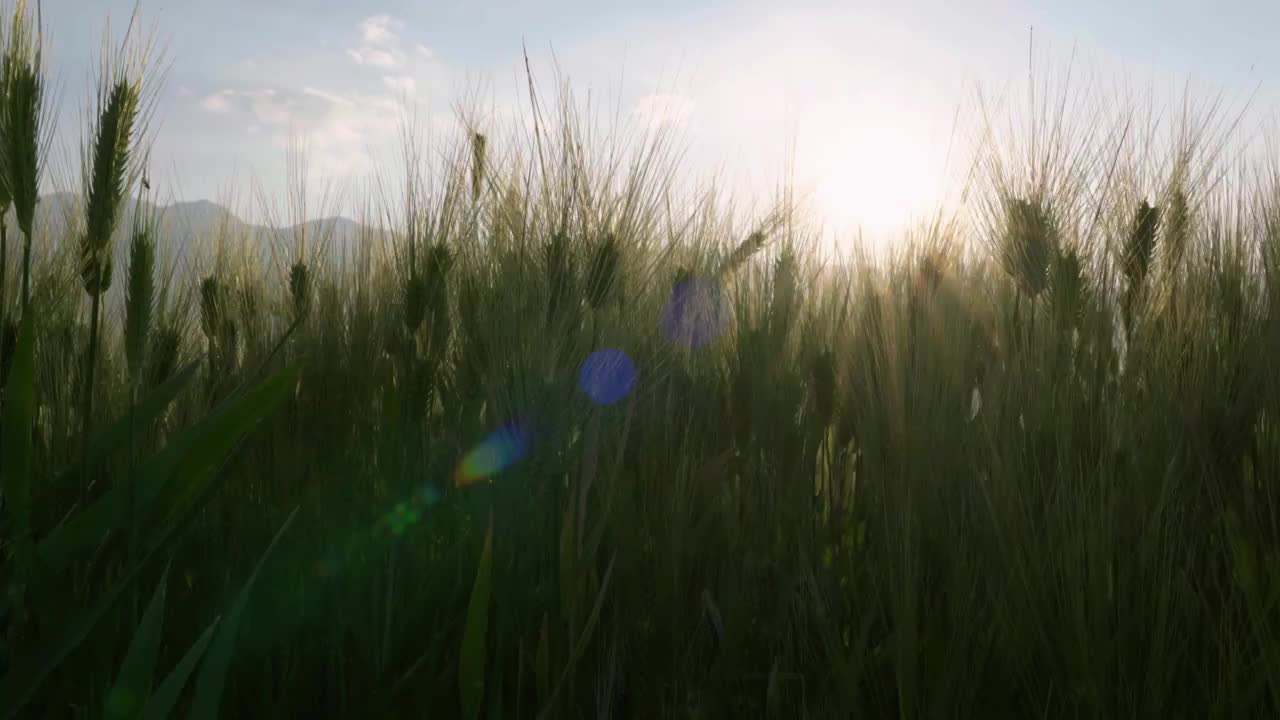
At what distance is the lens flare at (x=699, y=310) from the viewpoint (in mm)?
1781

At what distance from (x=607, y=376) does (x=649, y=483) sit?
0.59 feet

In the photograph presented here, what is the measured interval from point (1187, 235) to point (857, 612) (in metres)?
1.02

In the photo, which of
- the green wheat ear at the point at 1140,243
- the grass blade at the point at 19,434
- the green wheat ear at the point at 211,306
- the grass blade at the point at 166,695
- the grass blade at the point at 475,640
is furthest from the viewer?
the green wheat ear at the point at 211,306

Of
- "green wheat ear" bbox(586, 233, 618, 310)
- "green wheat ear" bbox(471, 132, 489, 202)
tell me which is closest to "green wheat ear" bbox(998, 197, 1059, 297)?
"green wheat ear" bbox(586, 233, 618, 310)

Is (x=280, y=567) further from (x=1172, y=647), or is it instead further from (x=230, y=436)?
(x=1172, y=647)

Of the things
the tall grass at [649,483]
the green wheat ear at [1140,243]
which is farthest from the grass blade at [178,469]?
the green wheat ear at [1140,243]

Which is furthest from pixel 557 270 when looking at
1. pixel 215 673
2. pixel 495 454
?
pixel 215 673

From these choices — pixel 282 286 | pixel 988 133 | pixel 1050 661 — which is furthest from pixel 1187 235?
pixel 282 286

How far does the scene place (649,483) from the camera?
4.60ft

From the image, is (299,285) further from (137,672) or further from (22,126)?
(137,672)

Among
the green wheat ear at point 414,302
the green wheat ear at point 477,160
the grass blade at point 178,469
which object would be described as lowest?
the grass blade at point 178,469

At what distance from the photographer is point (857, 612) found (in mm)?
1330

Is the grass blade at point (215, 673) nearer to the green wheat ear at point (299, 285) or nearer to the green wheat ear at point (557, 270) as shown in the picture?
the green wheat ear at point (557, 270)

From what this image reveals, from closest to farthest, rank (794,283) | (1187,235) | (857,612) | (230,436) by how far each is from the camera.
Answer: (230,436)
(857,612)
(1187,235)
(794,283)
